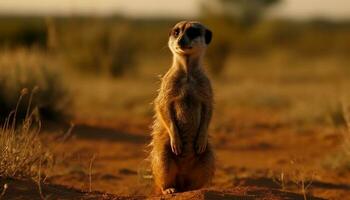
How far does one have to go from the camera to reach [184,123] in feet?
19.4

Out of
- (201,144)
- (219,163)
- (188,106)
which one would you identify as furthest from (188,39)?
(219,163)

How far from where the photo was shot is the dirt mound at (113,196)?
17.1 feet

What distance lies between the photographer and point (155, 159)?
5.84 meters

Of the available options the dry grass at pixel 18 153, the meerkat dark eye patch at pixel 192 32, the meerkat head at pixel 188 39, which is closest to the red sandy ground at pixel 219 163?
the dry grass at pixel 18 153

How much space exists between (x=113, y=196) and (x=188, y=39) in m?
1.37

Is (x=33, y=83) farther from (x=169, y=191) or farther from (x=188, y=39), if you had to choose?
(x=169, y=191)

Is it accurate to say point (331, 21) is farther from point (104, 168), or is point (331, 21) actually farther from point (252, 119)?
point (104, 168)

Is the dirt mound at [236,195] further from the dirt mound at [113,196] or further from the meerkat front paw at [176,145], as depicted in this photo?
the meerkat front paw at [176,145]

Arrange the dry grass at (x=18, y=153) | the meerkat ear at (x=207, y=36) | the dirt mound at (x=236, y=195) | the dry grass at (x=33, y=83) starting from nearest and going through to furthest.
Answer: the dirt mound at (x=236, y=195), the dry grass at (x=18, y=153), the meerkat ear at (x=207, y=36), the dry grass at (x=33, y=83)

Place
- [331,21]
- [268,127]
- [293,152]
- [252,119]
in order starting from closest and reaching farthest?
[293,152] < [268,127] < [252,119] < [331,21]

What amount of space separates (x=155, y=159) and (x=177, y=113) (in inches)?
15.7

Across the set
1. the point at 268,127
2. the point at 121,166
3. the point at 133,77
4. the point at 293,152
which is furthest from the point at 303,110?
the point at 133,77

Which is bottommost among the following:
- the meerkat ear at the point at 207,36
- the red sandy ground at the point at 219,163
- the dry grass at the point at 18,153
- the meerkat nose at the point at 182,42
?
the red sandy ground at the point at 219,163

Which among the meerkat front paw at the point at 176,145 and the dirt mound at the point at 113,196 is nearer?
the dirt mound at the point at 113,196
